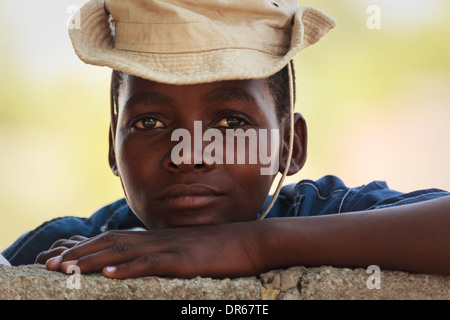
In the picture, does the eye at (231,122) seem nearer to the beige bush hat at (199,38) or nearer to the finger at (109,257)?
the beige bush hat at (199,38)

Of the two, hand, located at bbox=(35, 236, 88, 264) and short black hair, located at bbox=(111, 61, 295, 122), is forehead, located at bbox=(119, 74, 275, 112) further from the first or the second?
hand, located at bbox=(35, 236, 88, 264)

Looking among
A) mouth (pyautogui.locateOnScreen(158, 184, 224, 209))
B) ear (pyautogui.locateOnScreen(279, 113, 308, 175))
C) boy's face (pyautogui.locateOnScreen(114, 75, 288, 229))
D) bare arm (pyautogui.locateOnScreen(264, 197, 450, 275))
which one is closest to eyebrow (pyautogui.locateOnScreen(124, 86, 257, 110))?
boy's face (pyautogui.locateOnScreen(114, 75, 288, 229))

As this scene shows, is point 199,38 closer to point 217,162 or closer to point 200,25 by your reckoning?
point 200,25

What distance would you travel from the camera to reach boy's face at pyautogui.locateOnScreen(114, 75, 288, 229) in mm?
2113

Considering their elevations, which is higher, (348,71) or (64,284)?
(348,71)

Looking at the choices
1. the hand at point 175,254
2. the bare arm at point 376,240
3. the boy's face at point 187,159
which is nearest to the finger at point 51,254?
the boy's face at point 187,159

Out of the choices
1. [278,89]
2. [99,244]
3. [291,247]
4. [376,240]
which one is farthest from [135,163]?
[376,240]

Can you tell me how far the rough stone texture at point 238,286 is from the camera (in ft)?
5.45

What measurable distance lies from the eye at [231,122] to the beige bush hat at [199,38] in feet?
0.54

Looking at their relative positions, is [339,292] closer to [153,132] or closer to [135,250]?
[135,250]

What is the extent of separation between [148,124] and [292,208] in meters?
0.71

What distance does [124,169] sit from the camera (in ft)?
7.63

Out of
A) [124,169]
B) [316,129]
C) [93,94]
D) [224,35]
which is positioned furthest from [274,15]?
[93,94]
